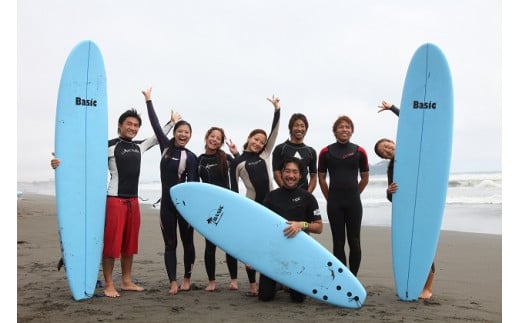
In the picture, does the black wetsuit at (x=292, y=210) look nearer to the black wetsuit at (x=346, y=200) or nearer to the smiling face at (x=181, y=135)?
the black wetsuit at (x=346, y=200)

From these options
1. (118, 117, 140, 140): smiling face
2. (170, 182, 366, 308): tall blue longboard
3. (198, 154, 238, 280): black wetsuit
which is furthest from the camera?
(198, 154, 238, 280): black wetsuit

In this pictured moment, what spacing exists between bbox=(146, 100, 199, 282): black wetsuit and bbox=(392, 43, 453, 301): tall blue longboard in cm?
159

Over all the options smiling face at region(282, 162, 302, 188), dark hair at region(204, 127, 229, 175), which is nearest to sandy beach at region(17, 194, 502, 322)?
smiling face at region(282, 162, 302, 188)

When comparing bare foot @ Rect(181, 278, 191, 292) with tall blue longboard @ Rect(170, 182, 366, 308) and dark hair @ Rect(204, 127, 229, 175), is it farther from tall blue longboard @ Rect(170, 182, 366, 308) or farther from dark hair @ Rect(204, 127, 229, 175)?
dark hair @ Rect(204, 127, 229, 175)

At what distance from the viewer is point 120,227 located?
3.54 metres

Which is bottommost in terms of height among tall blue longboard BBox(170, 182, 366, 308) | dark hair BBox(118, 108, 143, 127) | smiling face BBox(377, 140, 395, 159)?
tall blue longboard BBox(170, 182, 366, 308)

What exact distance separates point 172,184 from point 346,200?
134 cm

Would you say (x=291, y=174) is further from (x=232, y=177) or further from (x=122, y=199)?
(x=122, y=199)

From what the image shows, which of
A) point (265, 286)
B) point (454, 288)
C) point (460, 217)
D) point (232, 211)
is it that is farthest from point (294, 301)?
point (460, 217)

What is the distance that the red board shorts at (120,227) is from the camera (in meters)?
3.53

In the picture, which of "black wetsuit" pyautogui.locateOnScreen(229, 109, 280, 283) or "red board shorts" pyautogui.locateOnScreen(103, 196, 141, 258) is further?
"black wetsuit" pyautogui.locateOnScreen(229, 109, 280, 283)

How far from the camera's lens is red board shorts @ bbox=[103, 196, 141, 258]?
3.53 m

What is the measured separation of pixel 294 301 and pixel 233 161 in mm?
1162

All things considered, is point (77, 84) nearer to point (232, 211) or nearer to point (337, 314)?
point (232, 211)
